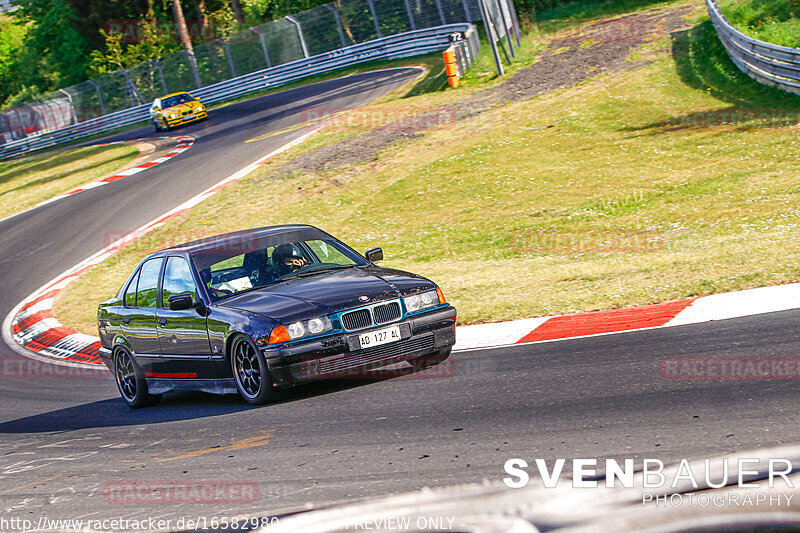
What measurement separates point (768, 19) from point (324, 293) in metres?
24.3

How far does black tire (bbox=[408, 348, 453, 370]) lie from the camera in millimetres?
7883

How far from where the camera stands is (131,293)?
9.19 metres

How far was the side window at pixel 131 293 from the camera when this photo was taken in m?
9.12

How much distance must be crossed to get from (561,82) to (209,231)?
12.1 m

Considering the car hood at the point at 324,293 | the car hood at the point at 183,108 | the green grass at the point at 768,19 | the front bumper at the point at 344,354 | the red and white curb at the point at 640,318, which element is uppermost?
the car hood at the point at 183,108

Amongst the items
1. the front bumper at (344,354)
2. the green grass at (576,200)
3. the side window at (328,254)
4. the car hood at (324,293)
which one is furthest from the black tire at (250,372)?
the green grass at (576,200)

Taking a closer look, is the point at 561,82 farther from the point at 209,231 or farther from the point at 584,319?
the point at 584,319

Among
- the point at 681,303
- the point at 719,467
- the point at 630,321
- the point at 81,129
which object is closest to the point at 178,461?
the point at 719,467

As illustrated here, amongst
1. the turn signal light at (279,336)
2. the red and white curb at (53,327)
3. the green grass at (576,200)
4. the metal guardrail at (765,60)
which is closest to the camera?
the turn signal light at (279,336)

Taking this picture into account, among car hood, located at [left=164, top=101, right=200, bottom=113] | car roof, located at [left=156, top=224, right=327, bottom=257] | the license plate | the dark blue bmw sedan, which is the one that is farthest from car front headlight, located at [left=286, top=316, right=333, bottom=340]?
car hood, located at [left=164, top=101, right=200, bottom=113]

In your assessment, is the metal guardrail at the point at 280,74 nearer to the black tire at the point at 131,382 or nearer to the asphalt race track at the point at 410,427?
the black tire at the point at 131,382

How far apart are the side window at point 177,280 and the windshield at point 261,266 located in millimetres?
136

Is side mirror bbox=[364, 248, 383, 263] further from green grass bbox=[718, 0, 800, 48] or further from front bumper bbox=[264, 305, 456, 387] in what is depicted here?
green grass bbox=[718, 0, 800, 48]

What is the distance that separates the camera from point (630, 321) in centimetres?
825
